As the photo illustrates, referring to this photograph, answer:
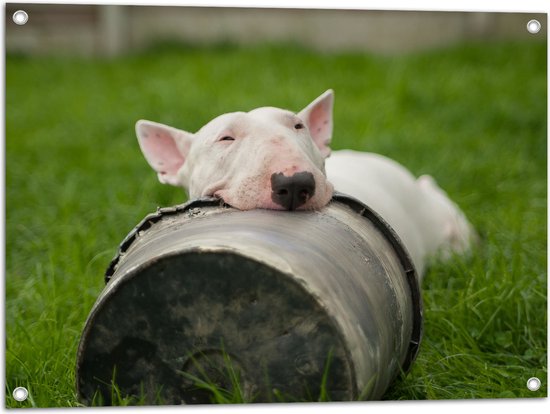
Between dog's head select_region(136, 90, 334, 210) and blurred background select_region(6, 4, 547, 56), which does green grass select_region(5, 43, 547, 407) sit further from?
dog's head select_region(136, 90, 334, 210)

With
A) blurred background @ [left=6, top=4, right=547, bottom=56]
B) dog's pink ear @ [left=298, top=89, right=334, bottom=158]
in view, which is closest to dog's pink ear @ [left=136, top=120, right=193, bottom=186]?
dog's pink ear @ [left=298, top=89, right=334, bottom=158]

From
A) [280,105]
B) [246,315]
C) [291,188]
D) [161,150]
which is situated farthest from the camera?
[280,105]

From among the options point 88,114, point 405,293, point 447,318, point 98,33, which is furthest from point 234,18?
point 405,293

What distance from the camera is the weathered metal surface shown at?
6.74 ft

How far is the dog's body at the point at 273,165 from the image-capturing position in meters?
2.34

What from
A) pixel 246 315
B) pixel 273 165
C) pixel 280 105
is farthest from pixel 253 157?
pixel 280 105

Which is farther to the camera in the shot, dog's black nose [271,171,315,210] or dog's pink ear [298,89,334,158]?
dog's pink ear [298,89,334,158]

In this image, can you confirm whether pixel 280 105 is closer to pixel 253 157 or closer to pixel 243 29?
pixel 243 29

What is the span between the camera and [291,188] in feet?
7.59

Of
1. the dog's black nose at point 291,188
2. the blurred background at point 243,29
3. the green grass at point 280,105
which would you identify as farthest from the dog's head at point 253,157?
the blurred background at point 243,29

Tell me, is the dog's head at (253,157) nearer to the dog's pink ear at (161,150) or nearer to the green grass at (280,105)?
the dog's pink ear at (161,150)

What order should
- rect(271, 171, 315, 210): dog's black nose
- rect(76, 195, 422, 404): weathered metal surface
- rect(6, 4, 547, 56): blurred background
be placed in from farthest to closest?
1. rect(6, 4, 547, 56): blurred background
2. rect(271, 171, 315, 210): dog's black nose
3. rect(76, 195, 422, 404): weathered metal surface

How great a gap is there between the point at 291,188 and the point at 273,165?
79 mm

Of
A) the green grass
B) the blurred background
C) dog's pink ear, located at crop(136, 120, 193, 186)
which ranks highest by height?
the blurred background
